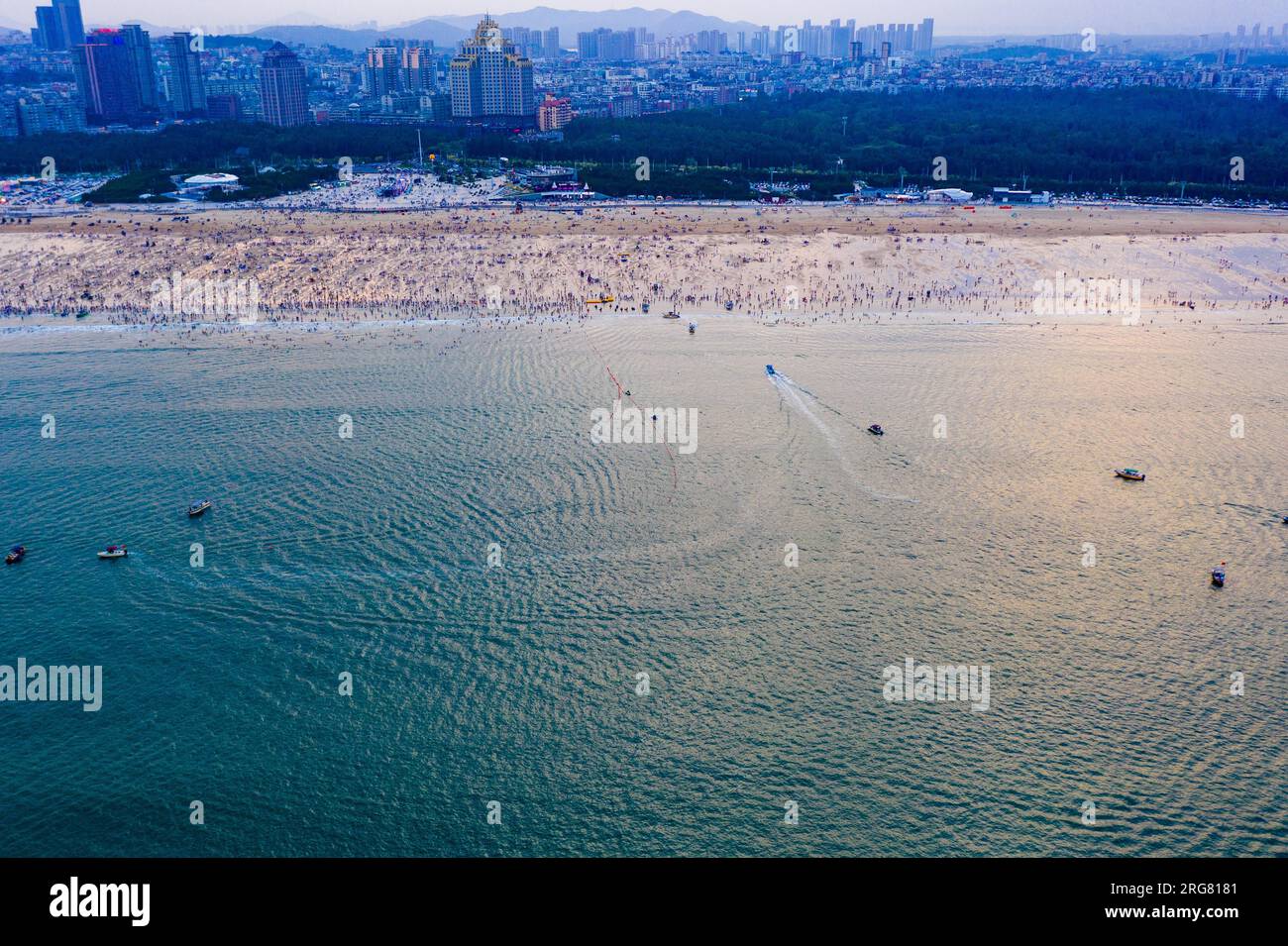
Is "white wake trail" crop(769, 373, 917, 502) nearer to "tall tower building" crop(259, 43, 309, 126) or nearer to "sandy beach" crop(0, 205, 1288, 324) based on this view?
"sandy beach" crop(0, 205, 1288, 324)

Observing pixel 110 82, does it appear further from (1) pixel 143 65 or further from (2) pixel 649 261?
(2) pixel 649 261

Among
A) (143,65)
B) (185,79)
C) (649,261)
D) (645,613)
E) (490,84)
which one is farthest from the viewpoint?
(185,79)

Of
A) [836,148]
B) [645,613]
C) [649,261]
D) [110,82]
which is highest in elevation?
[110,82]

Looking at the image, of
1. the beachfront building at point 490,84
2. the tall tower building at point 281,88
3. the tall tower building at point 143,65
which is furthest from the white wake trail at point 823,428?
the tall tower building at point 143,65

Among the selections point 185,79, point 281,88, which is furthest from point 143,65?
point 281,88

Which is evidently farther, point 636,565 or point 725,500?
point 725,500

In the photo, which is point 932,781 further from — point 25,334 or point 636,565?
point 25,334

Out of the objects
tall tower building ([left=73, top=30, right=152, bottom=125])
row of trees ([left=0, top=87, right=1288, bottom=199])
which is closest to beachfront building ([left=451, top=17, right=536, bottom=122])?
row of trees ([left=0, top=87, right=1288, bottom=199])

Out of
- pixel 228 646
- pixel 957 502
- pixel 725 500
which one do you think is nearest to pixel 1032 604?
pixel 957 502
